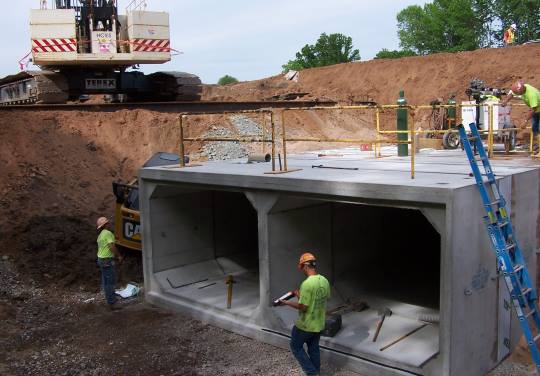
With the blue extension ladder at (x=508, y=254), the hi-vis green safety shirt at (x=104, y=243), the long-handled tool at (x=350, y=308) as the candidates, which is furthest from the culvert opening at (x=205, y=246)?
the blue extension ladder at (x=508, y=254)

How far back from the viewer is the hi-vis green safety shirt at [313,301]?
605cm

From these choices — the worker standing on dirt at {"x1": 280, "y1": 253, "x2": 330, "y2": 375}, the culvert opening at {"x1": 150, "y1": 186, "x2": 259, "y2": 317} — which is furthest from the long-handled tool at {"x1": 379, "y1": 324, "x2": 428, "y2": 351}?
the culvert opening at {"x1": 150, "y1": 186, "x2": 259, "y2": 317}

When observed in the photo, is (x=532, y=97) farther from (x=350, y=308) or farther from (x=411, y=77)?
(x=411, y=77)

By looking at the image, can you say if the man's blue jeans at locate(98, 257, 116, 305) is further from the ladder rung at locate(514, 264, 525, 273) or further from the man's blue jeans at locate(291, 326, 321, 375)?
the ladder rung at locate(514, 264, 525, 273)

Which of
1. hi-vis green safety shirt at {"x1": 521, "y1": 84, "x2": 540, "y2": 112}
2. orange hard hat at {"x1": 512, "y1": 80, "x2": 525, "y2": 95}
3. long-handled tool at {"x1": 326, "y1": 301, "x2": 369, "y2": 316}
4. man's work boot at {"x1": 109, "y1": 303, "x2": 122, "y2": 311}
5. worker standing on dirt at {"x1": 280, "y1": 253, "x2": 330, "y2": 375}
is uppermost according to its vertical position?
orange hard hat at {"x1": 512, "y1": 80, "x2": 525, "y2": 95}

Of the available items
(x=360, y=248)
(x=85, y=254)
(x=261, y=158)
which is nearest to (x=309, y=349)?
(x=360, y=248)

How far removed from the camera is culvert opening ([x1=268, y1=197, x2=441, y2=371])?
7309 mm

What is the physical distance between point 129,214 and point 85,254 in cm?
147

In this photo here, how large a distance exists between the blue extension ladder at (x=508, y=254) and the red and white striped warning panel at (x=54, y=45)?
12.9 m

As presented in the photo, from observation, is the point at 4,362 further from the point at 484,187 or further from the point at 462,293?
the point at 484,187

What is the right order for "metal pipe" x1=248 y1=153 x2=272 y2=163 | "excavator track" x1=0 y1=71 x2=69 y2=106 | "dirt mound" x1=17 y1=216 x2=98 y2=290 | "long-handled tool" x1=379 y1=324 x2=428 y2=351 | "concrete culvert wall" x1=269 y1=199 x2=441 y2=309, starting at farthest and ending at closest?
"excavator track" x1=0 y1=71 x2=69 y2=106
"dirt mound" x1=17 y1=216 x2=98 y2=290
"metal pipe" x1=248 y1=153 x2=272 y2=163
"concrete culvert wall" x1=269 y1=199 x2=441 y2=309
"long-handled tool" x1=379 y1=324 x2=428 y2=351

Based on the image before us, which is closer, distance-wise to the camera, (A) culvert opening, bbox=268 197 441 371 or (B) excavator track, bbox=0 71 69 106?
(A) culvert opening, bbox=268 197 441 371

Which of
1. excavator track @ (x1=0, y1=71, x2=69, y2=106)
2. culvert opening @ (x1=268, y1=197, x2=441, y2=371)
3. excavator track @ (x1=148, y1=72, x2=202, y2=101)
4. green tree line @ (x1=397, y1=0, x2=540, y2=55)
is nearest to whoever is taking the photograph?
culvert opening @ (x1=268, y1=197, x2=441, y2=371)

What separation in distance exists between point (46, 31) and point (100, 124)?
288 centimetres
